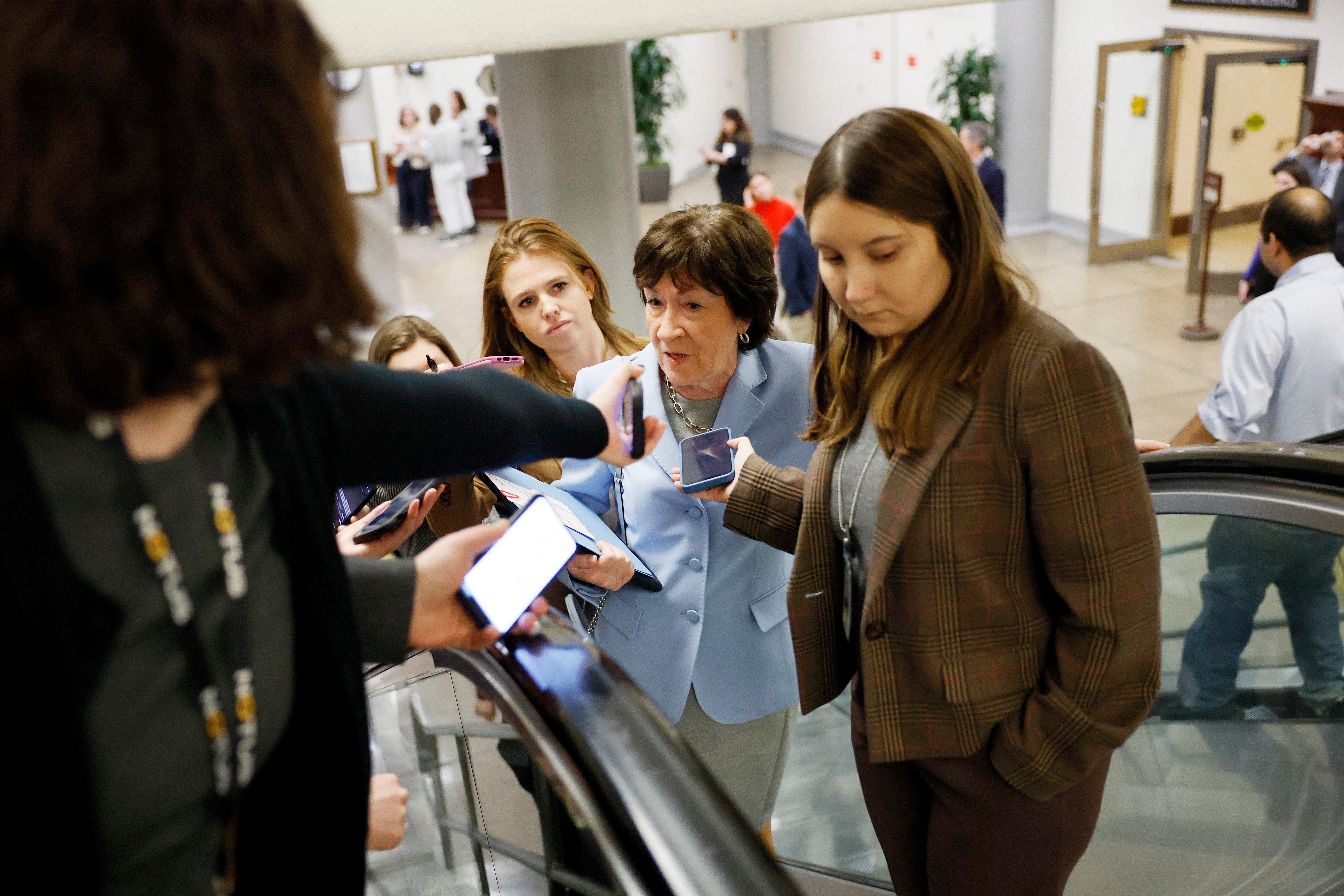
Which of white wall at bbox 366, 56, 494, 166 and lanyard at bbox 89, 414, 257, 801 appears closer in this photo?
lanyard at bbox 89, 414, 257, 801

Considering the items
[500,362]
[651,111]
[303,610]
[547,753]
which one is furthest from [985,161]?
[303,610]

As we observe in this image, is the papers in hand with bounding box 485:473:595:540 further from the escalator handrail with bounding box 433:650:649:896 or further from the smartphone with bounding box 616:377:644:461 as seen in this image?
the smartphone with bounding box 616:377:644:461

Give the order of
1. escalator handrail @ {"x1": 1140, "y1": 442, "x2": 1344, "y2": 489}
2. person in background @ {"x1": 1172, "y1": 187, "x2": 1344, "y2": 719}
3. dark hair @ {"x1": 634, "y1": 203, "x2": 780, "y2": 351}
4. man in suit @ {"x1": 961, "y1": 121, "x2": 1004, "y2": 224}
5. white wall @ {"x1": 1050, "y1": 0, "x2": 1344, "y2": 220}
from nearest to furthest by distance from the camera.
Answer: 1. dark hair @ {"x1": 634, "y1": 203, "x2": 780, "y2": 351}
2. escalator handrail @ {"x1": 1140, "y1": 442, "x2": 1344, "y2": 489}
3. person in background @ {"x1": 1172, "y1": 187, "x2": 1344, "y2": 719}
4. white wall @ {"x1": 1050, "y1": 0, "x2": 1344, "y2": 220}
5. man in suit @ {"x1": 961, "y1": 121, "x2": 1004, "y2": 224}

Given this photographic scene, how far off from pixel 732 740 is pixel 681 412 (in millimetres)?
757

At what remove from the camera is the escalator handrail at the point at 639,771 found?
1.01 metres

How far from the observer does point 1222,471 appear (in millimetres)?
2742

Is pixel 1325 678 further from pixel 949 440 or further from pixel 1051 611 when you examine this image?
pixel 949 440

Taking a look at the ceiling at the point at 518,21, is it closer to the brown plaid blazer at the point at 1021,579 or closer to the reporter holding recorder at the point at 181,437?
the brown plaid blazer at the point at 1021,579

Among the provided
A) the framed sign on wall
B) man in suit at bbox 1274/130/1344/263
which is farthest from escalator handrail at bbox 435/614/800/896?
the framed sign on wall

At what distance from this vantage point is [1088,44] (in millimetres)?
12266

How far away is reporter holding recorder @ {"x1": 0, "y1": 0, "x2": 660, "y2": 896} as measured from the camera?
72cm

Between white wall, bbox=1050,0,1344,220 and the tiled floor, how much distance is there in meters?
0.79

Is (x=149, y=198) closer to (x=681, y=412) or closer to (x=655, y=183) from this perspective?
(x=681, y=412)

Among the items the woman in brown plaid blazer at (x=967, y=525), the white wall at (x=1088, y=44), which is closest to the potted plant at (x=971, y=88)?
the white wall at (x=1088, y=44)
